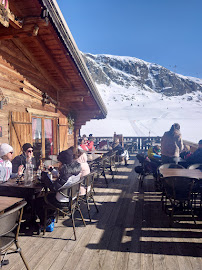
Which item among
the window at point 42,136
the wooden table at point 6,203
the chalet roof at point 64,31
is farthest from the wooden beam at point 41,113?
the wooden table at point 6,203

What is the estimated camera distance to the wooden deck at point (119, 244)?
8.23 ft

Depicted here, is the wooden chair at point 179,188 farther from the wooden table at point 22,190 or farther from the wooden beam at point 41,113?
the wooden beam at point 41,113

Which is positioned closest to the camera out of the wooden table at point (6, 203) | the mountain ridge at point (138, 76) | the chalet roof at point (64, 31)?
the wooden table at point (6, 203)

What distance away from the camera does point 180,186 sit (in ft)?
11.8

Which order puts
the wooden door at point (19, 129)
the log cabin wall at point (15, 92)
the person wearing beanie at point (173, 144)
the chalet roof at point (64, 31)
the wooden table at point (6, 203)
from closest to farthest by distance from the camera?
1. the wooden table at point (6, 203)
2. the chalet roof at point (64, 31)
3. the log cabin wall at point (15, 92)
4. the wooden door at point (19, 129)
5. the person wearing beanie at point (173, 144)

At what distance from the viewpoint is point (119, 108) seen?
65438mm

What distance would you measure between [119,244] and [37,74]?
4.80 meters

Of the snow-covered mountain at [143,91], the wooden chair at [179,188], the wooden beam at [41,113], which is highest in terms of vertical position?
the snow-covered mountain at [143,91]

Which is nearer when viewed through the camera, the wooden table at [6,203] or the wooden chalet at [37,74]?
the wooden table at [6,203]

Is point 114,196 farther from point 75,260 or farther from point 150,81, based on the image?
point 150,81

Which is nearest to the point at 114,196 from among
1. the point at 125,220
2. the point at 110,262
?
the point at 125,220

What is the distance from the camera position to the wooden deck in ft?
Answer: 8.23

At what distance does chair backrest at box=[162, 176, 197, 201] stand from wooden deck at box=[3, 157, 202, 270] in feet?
1.51

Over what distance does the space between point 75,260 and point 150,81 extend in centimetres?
12365
